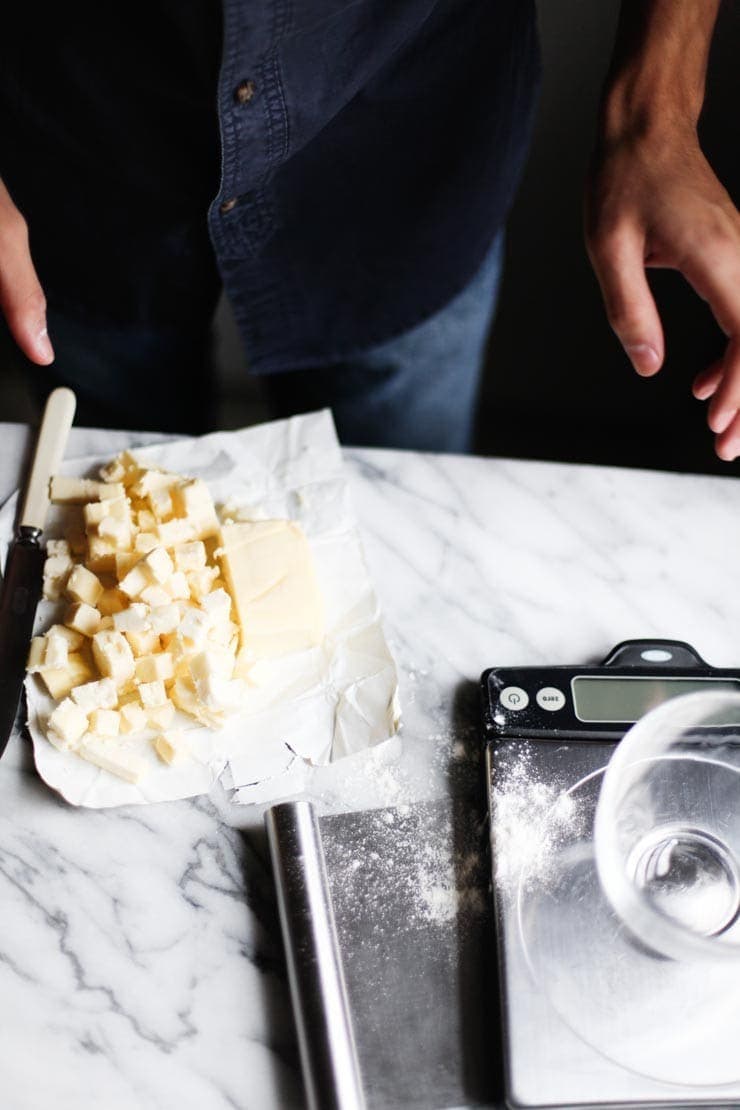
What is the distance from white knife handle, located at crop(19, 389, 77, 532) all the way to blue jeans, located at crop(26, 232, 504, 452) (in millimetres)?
177

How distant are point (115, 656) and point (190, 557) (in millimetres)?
91

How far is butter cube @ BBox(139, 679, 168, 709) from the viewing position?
2.23 feet

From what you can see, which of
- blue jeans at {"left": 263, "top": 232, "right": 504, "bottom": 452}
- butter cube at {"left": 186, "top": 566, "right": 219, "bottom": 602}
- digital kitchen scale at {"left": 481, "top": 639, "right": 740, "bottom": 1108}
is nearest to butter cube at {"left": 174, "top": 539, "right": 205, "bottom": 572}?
butter cube at {"left": 186, "top": 566, "right": 219, "bottom": 602}

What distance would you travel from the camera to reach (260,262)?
2.85ft

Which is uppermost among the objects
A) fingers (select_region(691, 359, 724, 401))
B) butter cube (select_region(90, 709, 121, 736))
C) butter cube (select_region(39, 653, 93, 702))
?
fingers (select_region(691, 359, 724, 401))

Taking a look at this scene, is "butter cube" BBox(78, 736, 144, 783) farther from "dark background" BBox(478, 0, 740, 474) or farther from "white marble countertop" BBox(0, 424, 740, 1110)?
"dark background" BBox(478, 0, 740, 474)

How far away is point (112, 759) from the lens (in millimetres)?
658

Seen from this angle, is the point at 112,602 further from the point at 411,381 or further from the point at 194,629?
the point at 411,381

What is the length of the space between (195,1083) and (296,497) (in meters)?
0.43

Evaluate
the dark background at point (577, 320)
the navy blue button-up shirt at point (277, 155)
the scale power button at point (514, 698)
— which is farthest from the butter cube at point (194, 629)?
the dark background at point (577, 320)

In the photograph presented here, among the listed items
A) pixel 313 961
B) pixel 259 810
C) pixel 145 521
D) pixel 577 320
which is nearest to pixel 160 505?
pixel 145 521

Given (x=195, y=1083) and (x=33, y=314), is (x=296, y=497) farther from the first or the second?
(x=195, y=1083)

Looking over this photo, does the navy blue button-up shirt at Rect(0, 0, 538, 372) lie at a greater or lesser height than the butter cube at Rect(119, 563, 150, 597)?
greater

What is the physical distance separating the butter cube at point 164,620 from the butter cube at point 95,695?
0.16 feet
